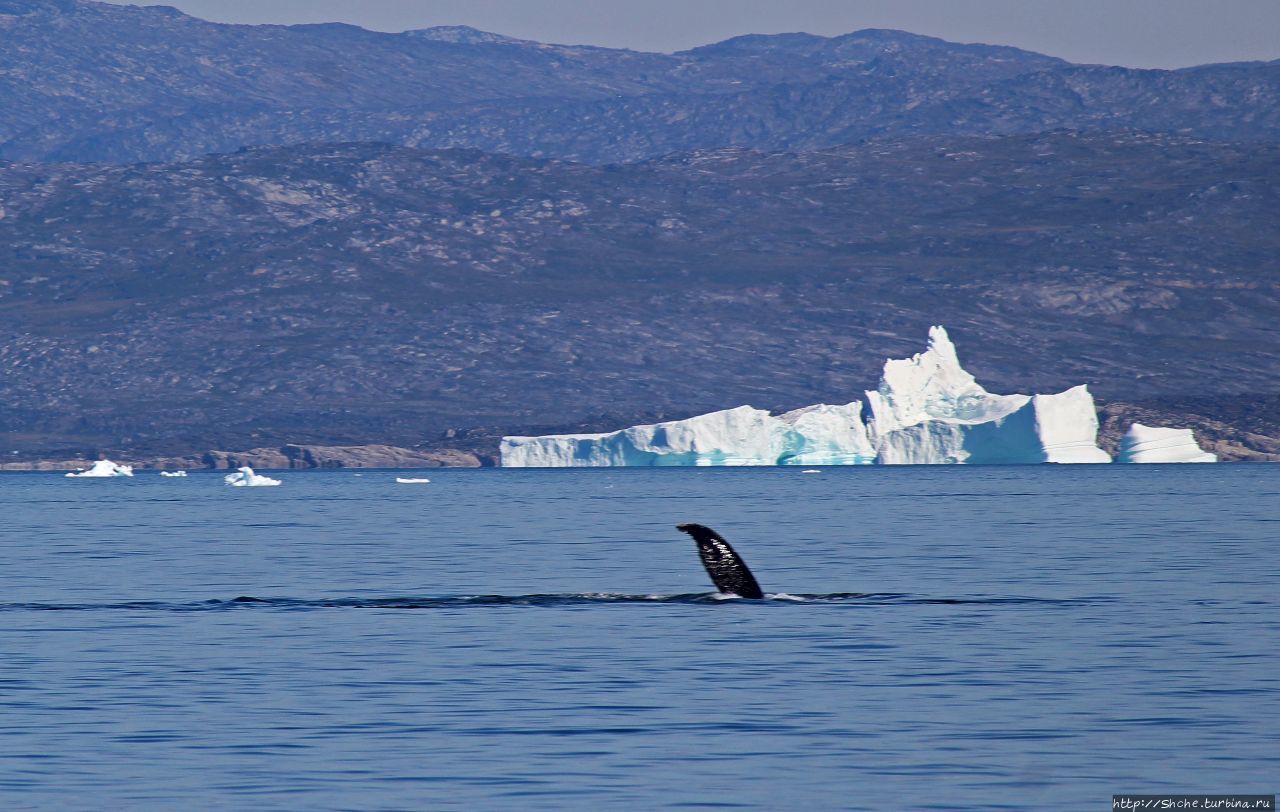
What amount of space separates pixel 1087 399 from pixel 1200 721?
6654 inches

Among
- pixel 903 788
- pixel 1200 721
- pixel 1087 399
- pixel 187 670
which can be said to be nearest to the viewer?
pixel 903 788

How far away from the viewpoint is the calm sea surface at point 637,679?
76.3ft

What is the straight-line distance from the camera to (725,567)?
43531mm

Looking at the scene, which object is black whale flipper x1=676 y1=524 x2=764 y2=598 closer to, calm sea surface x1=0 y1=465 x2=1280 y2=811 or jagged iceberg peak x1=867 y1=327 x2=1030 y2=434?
calm sea surface x1=0 y1=465 x2=1280 y2=811

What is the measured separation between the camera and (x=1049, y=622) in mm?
39750

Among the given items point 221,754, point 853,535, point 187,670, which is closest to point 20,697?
point 187,670

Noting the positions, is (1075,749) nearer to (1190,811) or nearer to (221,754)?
(1190,811)

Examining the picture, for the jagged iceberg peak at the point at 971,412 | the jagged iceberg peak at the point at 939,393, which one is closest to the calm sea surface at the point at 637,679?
the jagged iceberg peak at the point at 971,412

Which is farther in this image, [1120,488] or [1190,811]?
[1120,488]

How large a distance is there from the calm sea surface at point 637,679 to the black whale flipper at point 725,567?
56cm

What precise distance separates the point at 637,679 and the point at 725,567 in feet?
40.3

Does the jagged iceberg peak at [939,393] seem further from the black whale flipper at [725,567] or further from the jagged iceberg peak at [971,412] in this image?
the black whale flipper at [725,567]

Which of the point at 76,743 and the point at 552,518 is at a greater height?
the point at 76,743

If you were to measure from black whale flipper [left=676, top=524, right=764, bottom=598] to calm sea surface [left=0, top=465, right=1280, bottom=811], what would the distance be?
0.56 metres
